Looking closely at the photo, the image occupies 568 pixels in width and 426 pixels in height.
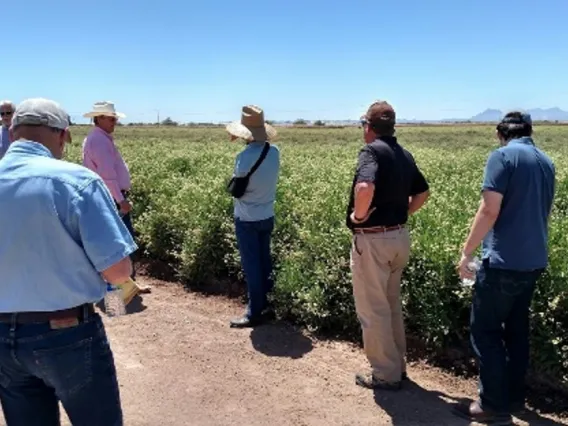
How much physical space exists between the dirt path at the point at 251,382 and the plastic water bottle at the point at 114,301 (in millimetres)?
1431

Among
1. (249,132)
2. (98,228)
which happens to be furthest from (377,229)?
(98,228)

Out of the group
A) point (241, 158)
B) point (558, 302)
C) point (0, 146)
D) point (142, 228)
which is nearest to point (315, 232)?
point (241, 158)

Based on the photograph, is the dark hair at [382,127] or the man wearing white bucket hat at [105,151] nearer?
the dark hair at [382,127]

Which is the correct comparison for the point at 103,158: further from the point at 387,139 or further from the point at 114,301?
the point at 114,301

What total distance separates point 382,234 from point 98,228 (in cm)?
227

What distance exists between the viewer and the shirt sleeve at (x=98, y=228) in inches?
94.6

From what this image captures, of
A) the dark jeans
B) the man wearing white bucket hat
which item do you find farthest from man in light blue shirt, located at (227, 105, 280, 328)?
the dark jeans

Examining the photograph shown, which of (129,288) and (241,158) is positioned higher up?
(241,158)

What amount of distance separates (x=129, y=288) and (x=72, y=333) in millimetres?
416

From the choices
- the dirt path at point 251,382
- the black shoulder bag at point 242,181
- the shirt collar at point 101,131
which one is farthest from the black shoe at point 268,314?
the shirt collar at point 101,131

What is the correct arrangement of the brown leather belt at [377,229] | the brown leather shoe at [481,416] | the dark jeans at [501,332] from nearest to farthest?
1. the dark jeans at [501,332]
2. the brown leather shoe at [481,416]
3. the brown leather belt at [377,229]

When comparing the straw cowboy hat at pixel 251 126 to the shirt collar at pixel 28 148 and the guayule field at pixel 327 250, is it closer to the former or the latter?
the guayule field at pixel 327 250

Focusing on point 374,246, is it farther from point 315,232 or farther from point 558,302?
point 315,232

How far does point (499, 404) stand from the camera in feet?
12.7
